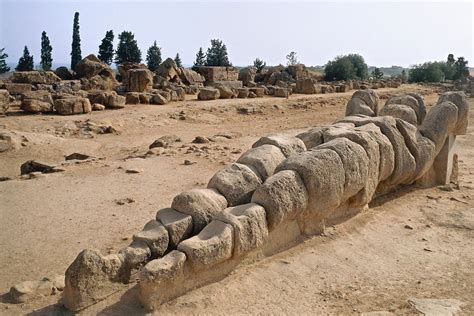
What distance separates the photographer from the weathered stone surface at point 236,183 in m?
4.77

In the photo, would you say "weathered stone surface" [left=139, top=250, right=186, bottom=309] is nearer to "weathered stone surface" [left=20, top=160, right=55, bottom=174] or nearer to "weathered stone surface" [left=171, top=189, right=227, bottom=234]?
"weathered stone surface" [left=171, top=189, right=227, bottom=234]

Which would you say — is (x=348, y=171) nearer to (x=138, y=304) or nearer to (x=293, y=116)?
(x=138, y=304)

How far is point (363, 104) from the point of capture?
7.79 meters

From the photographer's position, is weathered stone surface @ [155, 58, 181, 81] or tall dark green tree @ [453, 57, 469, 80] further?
tall dark green tree @ [453, 57, 469, 80]

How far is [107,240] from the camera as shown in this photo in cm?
516

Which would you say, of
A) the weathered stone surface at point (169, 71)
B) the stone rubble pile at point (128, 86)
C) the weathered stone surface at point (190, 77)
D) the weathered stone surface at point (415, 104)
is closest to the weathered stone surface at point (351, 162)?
the weathered stone surface at point (415, 104)

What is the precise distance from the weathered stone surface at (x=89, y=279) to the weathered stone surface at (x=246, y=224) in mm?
1079

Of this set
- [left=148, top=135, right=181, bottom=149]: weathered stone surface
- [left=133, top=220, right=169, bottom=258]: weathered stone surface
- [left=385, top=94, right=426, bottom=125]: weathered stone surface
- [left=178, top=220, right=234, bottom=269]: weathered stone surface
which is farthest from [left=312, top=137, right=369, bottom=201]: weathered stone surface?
[left=148, top=135, right=181, bottom=149]: weathered stone surface

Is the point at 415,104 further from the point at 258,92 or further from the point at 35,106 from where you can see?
the point at 258,92

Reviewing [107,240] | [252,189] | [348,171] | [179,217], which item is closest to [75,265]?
[179,217]

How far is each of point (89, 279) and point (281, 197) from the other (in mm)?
1975

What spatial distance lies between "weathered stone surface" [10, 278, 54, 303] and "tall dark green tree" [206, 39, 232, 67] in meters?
32.0

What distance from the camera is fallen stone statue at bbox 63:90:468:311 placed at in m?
3.77

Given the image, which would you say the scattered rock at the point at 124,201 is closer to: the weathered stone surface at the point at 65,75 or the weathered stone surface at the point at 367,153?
the weathered stone surface at the point at 367,153
